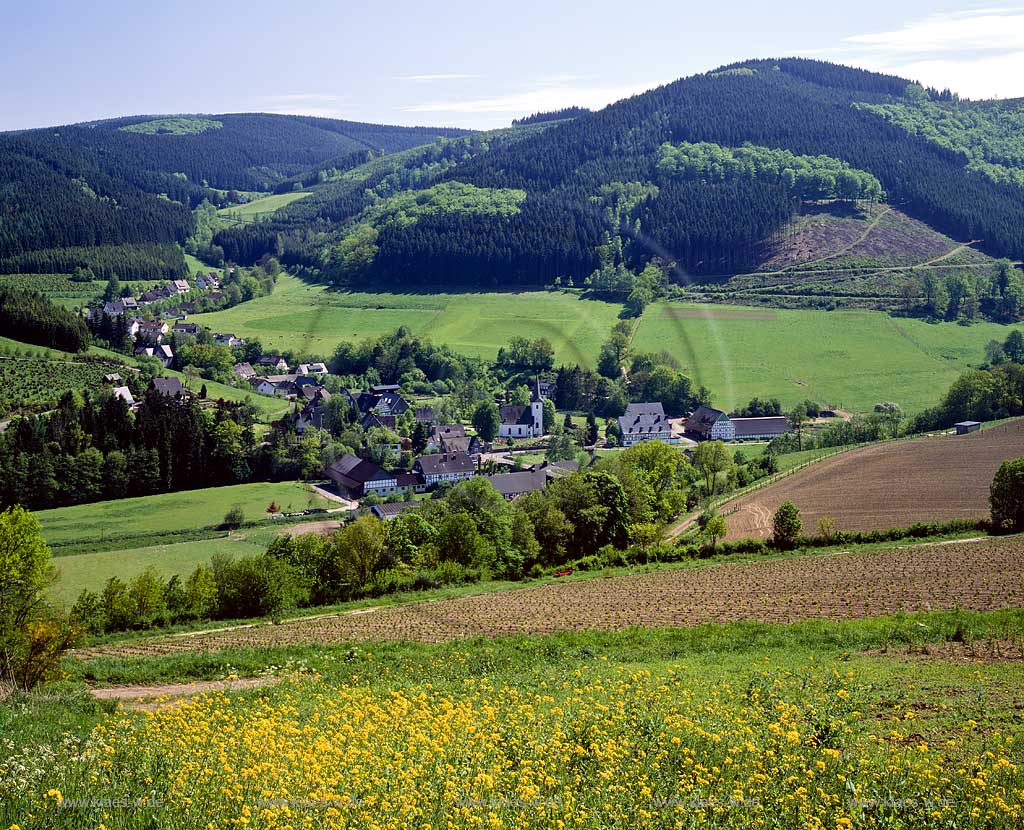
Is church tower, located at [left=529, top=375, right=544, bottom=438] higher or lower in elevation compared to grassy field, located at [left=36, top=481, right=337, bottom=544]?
higher

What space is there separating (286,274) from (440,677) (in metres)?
124

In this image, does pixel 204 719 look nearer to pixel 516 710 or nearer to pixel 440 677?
pixel 516 710

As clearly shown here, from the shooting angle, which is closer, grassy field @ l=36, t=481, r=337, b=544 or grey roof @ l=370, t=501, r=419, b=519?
grassy field @ l=36, t=481, r=337, b=544

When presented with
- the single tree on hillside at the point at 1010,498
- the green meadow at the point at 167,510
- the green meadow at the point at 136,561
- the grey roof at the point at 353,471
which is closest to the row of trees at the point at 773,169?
the grey roof at the point at 353,471

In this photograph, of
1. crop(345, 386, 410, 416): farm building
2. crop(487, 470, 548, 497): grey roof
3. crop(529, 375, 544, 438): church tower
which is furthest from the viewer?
crop(345, 386, 410, 416): farm building

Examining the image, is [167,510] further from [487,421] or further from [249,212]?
[249,212]

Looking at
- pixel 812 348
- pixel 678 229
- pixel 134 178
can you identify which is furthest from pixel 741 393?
pixel 134 178

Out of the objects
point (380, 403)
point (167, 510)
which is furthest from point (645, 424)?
point (167, 510)

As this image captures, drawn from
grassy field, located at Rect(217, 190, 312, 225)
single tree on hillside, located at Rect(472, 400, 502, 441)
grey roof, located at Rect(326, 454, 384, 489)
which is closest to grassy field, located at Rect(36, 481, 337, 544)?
grey roof, located at Rect(326, 454, 384, 489)

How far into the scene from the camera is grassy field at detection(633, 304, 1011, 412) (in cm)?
7262

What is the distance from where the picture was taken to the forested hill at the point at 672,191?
359 ft

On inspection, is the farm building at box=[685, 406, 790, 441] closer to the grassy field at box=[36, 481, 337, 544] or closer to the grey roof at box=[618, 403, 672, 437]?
the grey roof at box=[618, 403, 672, 437]

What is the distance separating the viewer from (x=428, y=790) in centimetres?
806

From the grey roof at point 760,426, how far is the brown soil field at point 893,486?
44.5 feet
